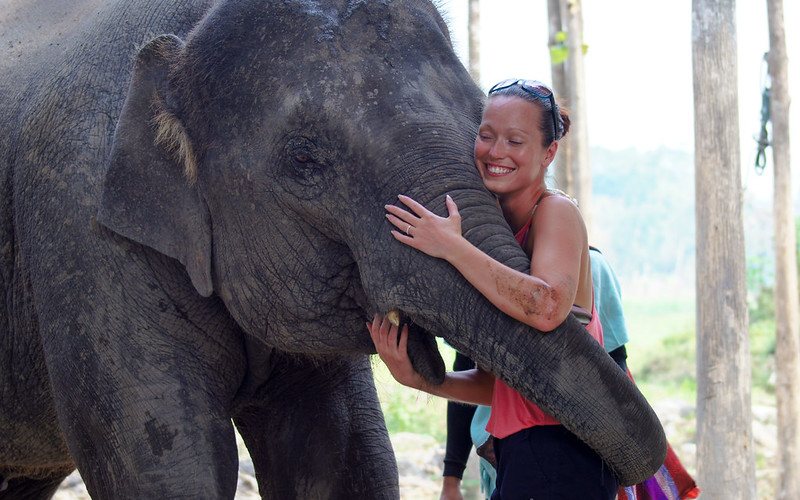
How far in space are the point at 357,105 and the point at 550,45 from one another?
4923 millimetres

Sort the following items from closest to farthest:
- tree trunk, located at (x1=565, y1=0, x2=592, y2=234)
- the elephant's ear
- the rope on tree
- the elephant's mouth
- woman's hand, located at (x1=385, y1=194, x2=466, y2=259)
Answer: woman's hand, located at (x1=385, y1=194, x2=466, y2=259), the elephant's mouth, the elephant's ear, tree trunk, located at (x1=565, y1=0, x2=592, y2=234), the rope on tree

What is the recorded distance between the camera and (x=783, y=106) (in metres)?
8.27

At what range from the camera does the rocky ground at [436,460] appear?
7316 millimetres

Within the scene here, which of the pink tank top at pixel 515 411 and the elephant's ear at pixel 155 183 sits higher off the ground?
the elephant's ear at pixel 155 183

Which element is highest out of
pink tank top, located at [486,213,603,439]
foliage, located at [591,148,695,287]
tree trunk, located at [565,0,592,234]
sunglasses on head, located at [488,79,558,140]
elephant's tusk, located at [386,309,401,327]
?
sunglasses on head, located at [488,79,558,140]

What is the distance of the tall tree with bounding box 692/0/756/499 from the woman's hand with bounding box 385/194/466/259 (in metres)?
3.57

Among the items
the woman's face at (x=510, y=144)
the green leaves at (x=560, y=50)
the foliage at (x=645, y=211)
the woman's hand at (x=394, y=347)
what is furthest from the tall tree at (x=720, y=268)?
the foliage at (x=645, y=211)

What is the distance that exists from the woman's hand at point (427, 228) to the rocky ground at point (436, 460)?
14.3ft

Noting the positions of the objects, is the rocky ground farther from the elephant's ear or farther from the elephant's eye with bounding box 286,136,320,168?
the elephant's eye with bounding box 286,136,320,168

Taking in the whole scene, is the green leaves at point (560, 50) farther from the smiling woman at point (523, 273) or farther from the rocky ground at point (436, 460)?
the smiling woman at point (523, 273)

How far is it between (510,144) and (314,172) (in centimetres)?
55

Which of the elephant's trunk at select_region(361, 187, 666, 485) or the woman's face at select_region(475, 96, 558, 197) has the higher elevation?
the woman's face at select_region(475, 96, 558, 197)

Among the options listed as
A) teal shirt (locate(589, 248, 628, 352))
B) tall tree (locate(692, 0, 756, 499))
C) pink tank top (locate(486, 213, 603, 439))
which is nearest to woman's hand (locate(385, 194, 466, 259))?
pink tank top (locate(486, 213, 603, 439))

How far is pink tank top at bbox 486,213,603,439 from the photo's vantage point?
10.2ft
